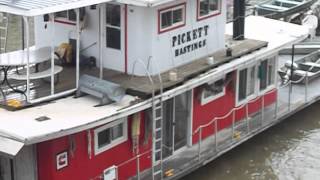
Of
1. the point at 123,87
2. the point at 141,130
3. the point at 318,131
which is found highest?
the point at 123,87

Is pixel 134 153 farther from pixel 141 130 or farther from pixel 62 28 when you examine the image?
pixel 62 28

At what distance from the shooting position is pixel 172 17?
1655 cm

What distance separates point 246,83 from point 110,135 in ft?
18.5

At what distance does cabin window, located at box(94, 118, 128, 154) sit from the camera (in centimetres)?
1462

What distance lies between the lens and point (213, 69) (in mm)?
17000

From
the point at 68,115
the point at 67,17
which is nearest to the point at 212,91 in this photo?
the point at 67,17

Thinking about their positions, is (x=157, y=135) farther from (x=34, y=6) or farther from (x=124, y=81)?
(x=34, y=6)

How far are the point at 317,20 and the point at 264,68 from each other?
1029cm

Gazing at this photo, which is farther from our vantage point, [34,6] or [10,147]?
[34,6]

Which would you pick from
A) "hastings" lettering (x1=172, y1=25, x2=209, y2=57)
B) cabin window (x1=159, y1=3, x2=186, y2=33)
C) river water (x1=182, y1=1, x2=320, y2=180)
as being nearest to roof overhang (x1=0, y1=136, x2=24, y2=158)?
cabin window (x1=159, y1=3, x2=186, y2=33)

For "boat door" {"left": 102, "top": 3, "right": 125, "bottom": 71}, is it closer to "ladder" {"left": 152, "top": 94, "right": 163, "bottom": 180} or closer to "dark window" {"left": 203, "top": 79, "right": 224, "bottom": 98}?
"ladder" {"left": 152, "top": 94, "right": 163, "bottom": 180}

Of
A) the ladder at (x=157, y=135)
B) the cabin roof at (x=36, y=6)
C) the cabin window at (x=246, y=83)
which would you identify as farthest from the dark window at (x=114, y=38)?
the cabin window at (x=246, y=83)

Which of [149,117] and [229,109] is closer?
[149,117]

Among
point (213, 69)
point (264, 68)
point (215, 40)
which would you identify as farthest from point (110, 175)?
point (264, 68)
